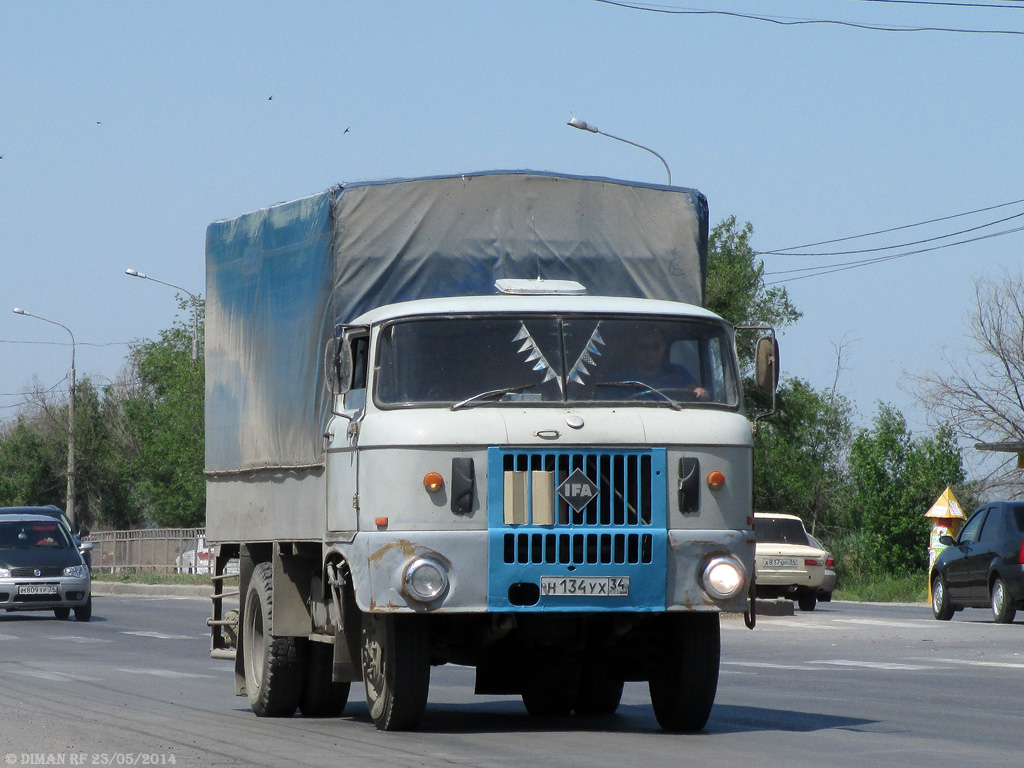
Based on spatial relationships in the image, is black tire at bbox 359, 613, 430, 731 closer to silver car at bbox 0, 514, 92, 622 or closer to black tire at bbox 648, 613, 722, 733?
black tire at bbox 648, 613, 722, 733

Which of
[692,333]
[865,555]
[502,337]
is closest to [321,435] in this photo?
[502,337]

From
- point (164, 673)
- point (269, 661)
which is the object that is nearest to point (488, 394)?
point (269, 661)

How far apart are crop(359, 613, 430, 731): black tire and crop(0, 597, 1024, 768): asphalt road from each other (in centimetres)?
16

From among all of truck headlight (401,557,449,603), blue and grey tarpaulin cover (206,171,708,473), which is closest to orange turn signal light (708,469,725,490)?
truck headlight (401,557,449,603)

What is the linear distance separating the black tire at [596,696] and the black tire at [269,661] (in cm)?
193

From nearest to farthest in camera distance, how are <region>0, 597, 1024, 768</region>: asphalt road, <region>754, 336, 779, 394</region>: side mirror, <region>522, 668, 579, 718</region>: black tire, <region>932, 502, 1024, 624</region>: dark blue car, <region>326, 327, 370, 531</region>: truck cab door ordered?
<region>0, 597, 1024, 768</region>: asphalt road, <region>326, 327, 370, 531</region>: truck cab door, <region>754, 336, 779, 394</region>: side mirror, <region>522, 668, 579, 718</region>: black tire, <region>932, 502, 1024, 624</region>: dark blue car

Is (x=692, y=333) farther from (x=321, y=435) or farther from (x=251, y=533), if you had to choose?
(x=251, y=533)

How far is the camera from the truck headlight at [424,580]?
9328 millimetres

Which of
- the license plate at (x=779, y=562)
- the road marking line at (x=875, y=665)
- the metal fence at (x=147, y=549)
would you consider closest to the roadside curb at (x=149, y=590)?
the metal fence at (x=147, y=549)

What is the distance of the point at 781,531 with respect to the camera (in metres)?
31.6

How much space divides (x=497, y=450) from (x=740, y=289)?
47.5m

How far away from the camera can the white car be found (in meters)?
30.4

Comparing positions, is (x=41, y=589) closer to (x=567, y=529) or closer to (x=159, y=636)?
(x=159, y=636)

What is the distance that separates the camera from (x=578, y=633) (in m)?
9.86
